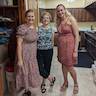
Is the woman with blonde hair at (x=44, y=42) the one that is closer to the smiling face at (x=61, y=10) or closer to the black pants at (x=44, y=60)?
the black pants at (x=44, y=60)

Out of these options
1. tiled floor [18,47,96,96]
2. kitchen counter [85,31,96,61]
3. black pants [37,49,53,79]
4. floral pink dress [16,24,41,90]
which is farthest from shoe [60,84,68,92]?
kitchen counter [85,31,96,61]

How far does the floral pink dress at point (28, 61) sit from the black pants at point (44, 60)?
0.19 metres

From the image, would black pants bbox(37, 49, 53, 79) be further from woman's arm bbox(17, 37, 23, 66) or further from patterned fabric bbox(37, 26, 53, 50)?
woman's arm bbox(17, 37, 23, 66)

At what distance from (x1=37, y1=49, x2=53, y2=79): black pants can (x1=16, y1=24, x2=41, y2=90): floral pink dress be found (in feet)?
0.64

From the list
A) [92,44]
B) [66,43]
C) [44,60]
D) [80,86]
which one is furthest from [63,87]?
[92,44]

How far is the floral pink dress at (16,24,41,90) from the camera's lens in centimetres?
258

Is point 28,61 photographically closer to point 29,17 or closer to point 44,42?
point 44,42

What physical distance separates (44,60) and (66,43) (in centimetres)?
40

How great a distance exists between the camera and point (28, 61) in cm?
262

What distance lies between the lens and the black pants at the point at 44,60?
9.36 feet

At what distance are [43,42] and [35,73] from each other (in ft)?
1.42

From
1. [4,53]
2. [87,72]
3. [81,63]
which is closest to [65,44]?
[4,53]

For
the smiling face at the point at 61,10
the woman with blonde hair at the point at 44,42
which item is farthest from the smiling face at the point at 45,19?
the smiling face at the point at 61,10

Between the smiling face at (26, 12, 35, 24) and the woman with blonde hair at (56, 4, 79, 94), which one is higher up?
the smiling face at (26, 12, 35, 24)
